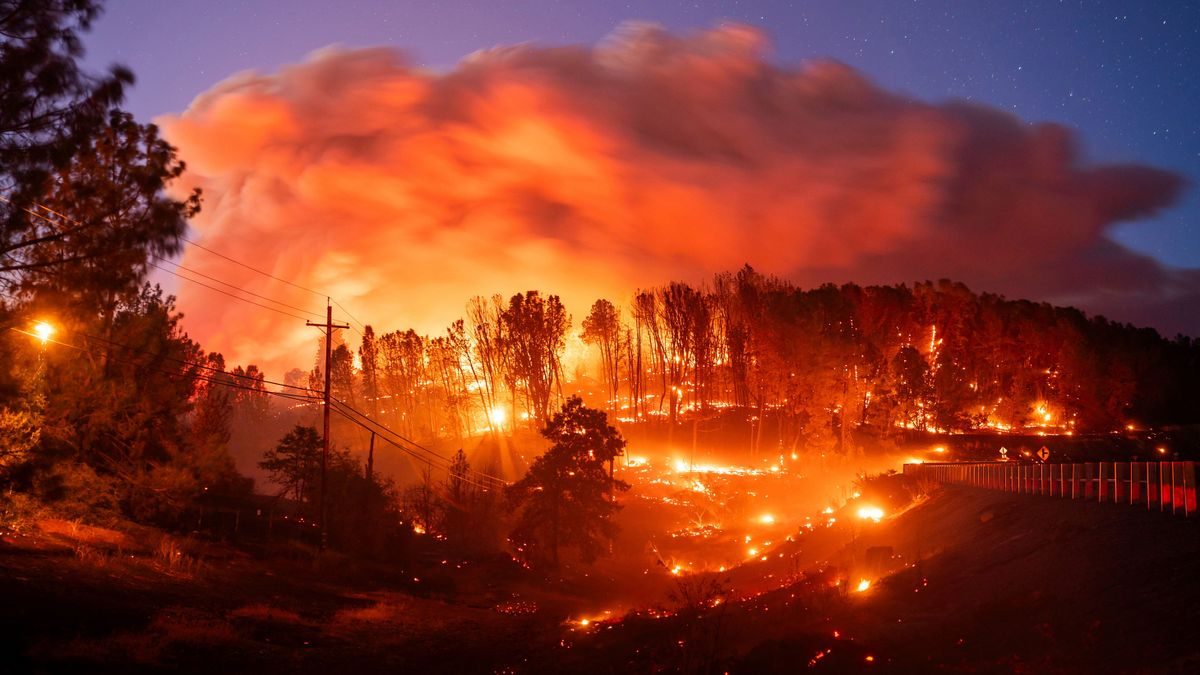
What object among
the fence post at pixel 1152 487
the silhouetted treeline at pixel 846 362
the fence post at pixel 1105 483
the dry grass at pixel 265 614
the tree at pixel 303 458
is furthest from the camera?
the silhouetted treeline at pixel 846 362

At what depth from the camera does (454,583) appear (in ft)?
129

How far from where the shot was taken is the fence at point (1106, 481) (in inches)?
742

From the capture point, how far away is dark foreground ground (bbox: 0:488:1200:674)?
13758mm

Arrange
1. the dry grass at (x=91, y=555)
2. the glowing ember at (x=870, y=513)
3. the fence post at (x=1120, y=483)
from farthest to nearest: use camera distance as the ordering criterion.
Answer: the glowing ember at (x=870, y=513)
the dry grass at (x=91, y=555)
the fence post at (x=1120, y=483)

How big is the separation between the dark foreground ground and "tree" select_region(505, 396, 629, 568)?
13.0m

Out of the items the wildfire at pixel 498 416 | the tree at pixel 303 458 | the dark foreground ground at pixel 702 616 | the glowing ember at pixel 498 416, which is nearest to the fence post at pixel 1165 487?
the dark foreground ground at pixel 702 616

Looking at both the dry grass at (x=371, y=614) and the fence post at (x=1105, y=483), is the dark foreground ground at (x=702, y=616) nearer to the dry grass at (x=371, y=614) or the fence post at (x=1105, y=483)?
the dry grass at (x=371, y=614)

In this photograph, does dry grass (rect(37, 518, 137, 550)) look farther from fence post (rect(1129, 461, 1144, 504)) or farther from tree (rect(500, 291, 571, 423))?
tree (rect(500, 291, 571, 423))

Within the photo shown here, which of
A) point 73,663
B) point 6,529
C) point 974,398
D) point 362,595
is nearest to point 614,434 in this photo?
point 362,595

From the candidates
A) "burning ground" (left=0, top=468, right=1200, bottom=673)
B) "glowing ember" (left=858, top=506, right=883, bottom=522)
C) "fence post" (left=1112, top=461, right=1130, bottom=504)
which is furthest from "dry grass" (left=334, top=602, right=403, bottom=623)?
"glowing ember" (left=858, top=506, right=883, bottom=522)

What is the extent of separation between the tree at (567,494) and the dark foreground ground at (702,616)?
42.7 ft

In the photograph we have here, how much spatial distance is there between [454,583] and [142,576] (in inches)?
692

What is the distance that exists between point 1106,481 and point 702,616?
13.1m

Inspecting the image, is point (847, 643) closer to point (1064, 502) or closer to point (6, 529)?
point (1064, 502)
